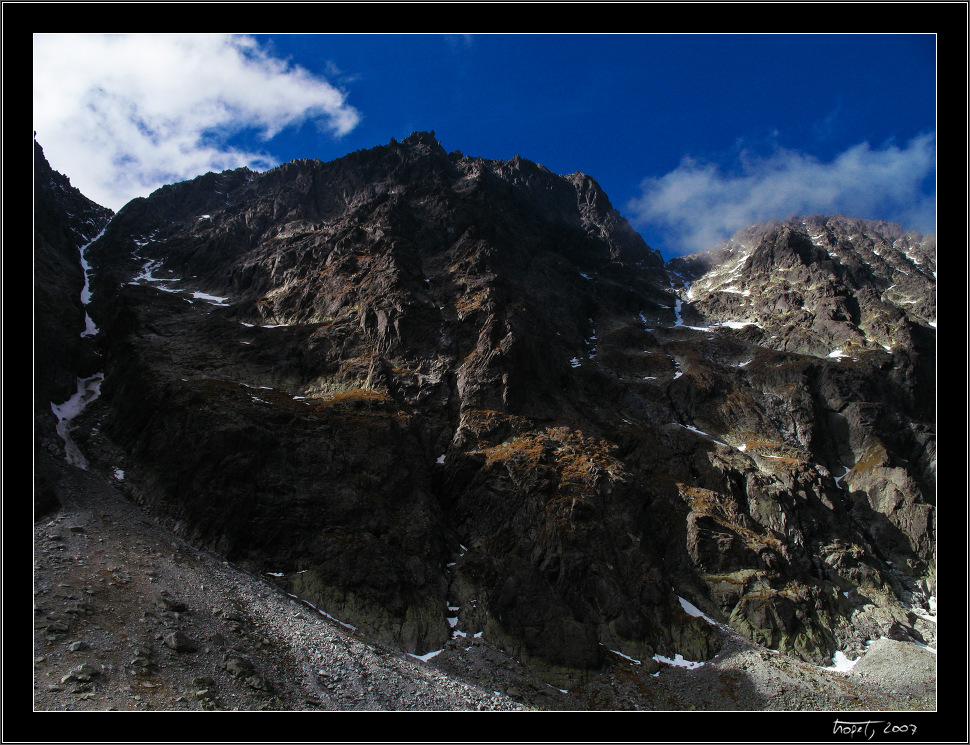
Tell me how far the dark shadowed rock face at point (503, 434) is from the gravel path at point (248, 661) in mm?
2865

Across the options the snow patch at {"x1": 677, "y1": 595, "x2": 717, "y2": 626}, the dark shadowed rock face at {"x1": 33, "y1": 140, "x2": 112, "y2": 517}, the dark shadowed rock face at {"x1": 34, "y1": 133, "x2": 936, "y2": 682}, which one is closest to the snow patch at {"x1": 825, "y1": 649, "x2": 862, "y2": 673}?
the dark shadowed rock face at {"x1": 34, "y1": 133, "x2": 936, "y2": 682}

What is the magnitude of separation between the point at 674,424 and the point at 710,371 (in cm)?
1723

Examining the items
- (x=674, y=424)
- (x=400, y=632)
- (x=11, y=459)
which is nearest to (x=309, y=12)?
(x=11, y=459)

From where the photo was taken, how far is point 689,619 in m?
47.8

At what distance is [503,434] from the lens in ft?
216

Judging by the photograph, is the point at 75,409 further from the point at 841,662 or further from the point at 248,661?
the point at 841,662

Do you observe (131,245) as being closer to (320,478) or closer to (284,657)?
(320,478)
